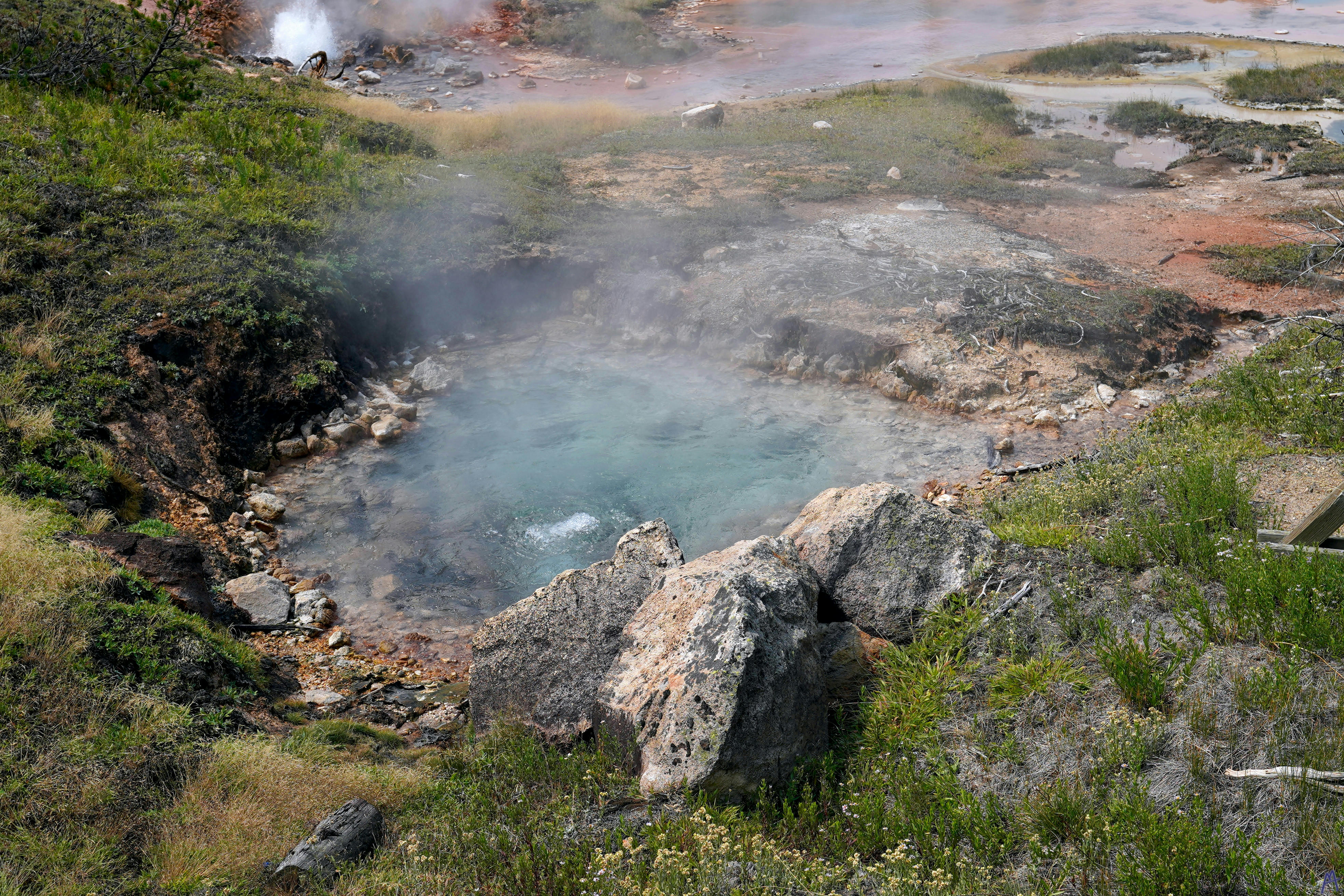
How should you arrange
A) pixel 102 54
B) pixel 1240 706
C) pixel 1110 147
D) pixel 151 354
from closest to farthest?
pixel 1240 706 → pixel 151 354 → pixel 102 54 → pixel 1110 147

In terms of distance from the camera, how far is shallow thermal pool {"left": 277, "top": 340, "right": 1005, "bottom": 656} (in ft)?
22.7

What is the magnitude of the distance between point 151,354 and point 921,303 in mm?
8296

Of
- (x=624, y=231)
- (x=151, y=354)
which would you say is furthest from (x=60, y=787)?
(x=624, y=231)

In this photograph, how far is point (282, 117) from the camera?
13641 millimetres

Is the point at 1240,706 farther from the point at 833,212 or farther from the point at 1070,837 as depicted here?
the point at 833,212

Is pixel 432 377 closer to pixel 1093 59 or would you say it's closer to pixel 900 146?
pixel 900 146

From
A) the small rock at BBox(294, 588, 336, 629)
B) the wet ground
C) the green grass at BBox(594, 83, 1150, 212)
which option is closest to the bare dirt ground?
the green grass at BBox(594, 83, 1150, 212)

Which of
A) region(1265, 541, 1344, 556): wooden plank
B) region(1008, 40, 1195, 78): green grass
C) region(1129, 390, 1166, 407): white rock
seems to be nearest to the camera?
region(1265, 541, 1344, 556): wooden plank

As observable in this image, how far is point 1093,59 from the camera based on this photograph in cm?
2525

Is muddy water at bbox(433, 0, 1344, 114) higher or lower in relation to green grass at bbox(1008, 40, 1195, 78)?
higher

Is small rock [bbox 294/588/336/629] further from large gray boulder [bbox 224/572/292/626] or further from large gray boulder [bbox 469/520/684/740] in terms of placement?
large gray boulder [bbox 469/520/684/740]

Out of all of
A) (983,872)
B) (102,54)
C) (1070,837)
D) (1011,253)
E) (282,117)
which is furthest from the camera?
(282,117)

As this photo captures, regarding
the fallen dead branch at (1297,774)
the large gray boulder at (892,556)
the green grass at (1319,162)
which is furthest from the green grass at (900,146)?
the fallen dead branch at (1297,774)

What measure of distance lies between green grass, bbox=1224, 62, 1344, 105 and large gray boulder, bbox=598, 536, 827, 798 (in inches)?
913
